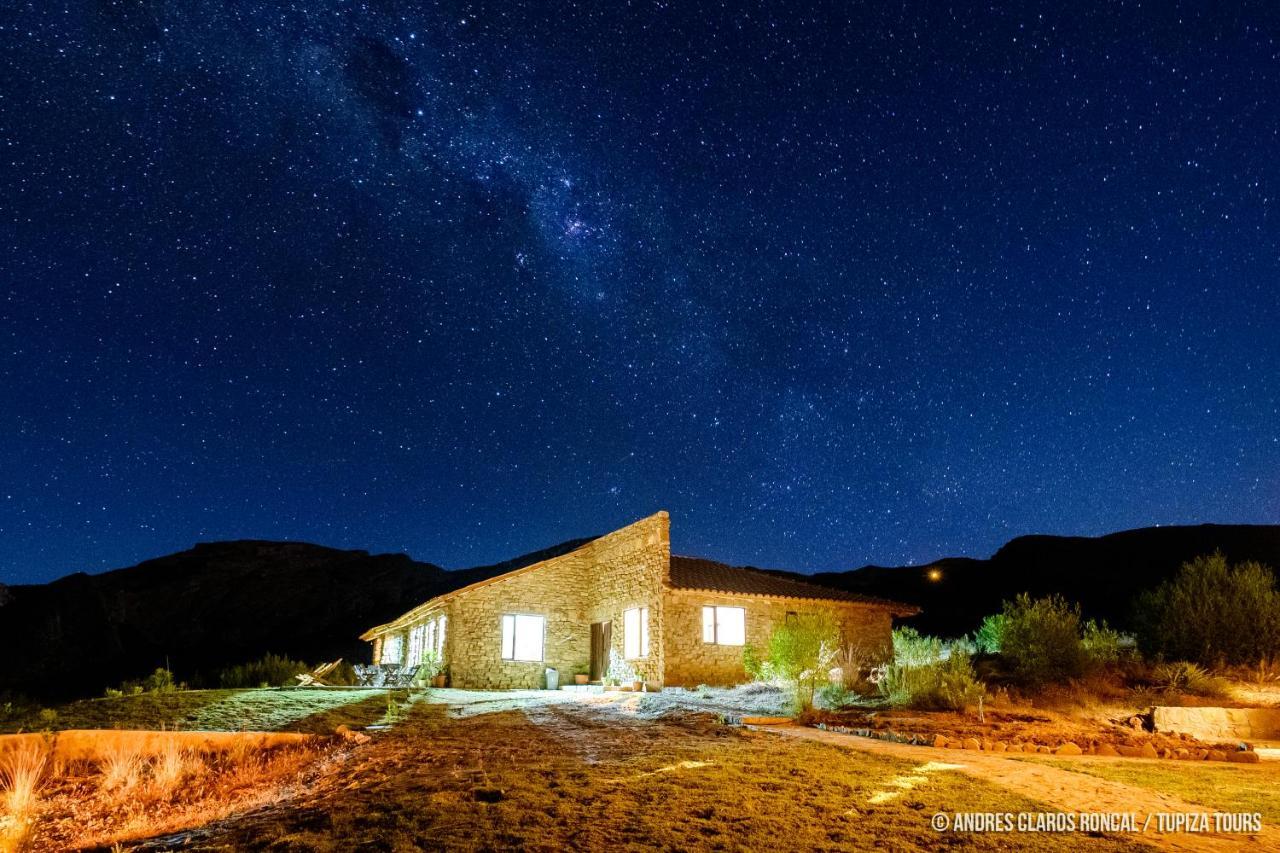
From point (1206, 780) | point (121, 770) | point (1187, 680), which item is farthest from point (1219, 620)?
point (121, 770)

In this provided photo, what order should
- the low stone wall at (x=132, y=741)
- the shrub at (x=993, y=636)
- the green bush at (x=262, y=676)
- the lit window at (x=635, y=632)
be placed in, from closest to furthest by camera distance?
the low stone wall at (x=132, y=741) < the shrub at (x=993, y=636) < the lit window at (x=635, y=632) < the green bush at (x=262, y=676)

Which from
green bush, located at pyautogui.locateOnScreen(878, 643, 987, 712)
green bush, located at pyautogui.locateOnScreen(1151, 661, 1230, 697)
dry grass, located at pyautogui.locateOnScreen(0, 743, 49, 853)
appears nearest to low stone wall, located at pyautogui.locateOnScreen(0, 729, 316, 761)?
dry grass, located at pyautogui.locateOnScreen(0, 743, 49, 853)

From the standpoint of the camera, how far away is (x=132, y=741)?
10.0 meters

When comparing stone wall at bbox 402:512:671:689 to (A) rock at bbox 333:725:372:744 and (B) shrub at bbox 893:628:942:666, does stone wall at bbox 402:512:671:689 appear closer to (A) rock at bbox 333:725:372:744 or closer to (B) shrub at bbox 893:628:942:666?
(B) shrub at bbox 893:628:942:666

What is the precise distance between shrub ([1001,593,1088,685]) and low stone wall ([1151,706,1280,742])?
8.55 feet

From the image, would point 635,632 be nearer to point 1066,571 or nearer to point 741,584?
point 741,584

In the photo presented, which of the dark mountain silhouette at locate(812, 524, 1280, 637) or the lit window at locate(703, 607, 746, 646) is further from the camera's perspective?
the dark mountain silhouette at locate(812, 524, 1280, 637)

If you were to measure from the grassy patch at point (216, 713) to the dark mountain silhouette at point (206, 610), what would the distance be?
2921 centimetres

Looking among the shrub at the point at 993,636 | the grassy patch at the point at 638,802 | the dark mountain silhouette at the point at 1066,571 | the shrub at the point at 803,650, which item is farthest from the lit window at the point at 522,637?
the dark mountain silhouette at the point at 1066,571

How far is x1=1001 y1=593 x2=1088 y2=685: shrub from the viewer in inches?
532

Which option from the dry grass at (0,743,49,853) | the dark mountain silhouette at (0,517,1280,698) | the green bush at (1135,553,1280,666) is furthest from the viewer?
the dark mountain silhouette at (0,517,1280,698)

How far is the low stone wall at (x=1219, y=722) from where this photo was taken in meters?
10.6

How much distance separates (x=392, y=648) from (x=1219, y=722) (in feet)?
86.1

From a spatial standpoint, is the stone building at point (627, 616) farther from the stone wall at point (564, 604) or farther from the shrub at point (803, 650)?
the shrub at point (803, 650)
